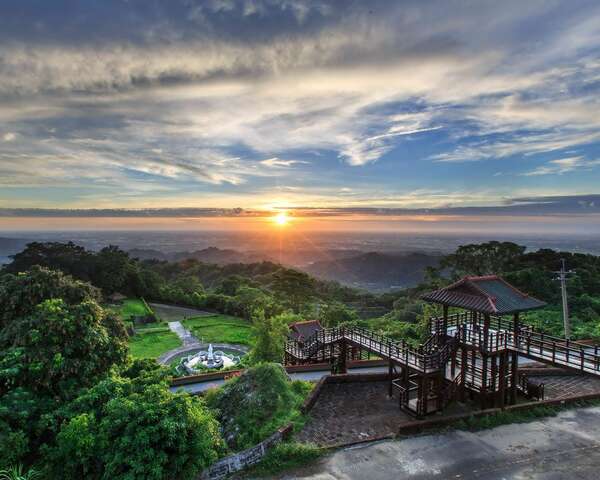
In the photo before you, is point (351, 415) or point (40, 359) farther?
point (351, 415)

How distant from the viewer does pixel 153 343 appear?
37.2 metres

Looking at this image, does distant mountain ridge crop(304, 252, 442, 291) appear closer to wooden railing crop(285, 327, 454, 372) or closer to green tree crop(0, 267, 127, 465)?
wooden railing crop(285, 327, 454, 372)

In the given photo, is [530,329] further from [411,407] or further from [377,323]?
[377,323]

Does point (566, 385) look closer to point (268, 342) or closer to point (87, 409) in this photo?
point (268, 342)

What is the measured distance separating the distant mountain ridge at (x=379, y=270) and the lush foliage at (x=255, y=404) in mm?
109736

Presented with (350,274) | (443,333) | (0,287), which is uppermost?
(0,287)

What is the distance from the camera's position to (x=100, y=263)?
5769cm

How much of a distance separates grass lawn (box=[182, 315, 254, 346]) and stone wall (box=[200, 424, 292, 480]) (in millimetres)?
22116

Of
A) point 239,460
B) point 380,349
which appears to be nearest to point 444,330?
point 380,349

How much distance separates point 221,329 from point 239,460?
32406mm

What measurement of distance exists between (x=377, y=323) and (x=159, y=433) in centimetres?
3175

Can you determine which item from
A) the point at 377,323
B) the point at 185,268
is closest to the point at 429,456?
the point at 377,323

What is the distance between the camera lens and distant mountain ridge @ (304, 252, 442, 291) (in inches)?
5250

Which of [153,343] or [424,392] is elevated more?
[424,392]
